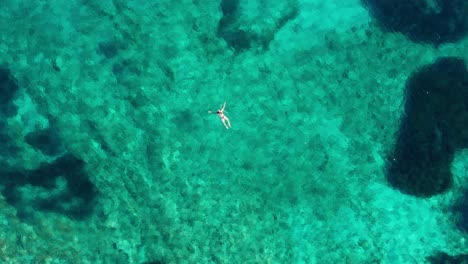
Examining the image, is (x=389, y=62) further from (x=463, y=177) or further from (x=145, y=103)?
(x=145, y=103)

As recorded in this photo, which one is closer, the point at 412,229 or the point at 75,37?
the point at 412,229

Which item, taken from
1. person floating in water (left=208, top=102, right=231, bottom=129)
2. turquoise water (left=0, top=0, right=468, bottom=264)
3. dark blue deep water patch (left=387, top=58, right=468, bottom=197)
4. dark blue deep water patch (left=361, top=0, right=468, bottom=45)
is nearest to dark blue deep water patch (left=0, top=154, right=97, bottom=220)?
turquoise water (left=0, top=0, right=468, bottom=264)

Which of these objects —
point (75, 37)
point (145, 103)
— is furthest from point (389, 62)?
point (75, 37)

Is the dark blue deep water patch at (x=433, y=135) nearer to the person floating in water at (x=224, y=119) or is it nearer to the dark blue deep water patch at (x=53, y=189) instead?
the person floating in water at (x=224, y=119)

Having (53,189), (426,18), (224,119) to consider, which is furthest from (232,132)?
(426,18)

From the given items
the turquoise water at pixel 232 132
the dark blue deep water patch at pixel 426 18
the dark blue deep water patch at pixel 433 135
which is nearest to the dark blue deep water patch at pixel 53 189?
the turquoise water at pixel 232 132
